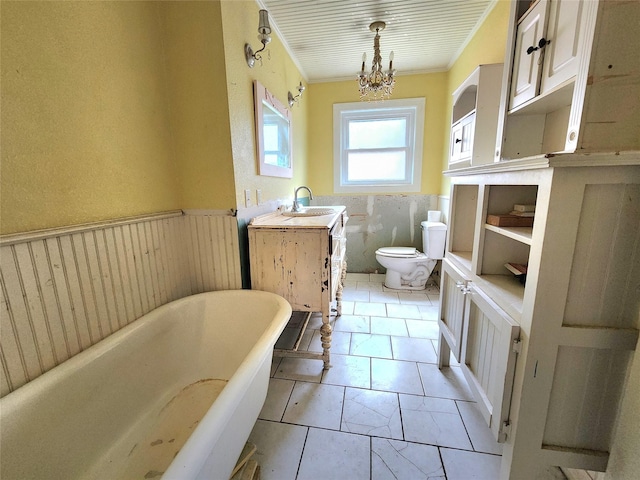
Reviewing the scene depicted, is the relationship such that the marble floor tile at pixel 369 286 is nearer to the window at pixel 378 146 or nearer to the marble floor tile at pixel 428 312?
the marble floor tile at pixel 428 312

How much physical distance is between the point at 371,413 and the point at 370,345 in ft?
1.99

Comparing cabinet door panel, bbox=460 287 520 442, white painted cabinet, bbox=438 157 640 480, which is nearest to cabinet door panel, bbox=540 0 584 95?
white painted cabinet, bbox=438 157 640 480

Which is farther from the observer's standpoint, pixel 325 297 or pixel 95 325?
pixel 325 297

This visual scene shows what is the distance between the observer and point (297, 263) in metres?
1.66

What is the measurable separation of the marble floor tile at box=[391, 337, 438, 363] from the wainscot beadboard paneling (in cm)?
124

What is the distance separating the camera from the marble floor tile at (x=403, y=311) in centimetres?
244

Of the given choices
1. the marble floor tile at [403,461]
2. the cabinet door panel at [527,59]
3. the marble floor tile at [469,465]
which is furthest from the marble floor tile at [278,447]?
the cabinet door panel at [527,59]

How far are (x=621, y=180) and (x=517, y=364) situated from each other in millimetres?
656

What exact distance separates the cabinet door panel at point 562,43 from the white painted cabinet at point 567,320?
38 cm

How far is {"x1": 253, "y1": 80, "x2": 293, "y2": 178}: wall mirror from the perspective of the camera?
189 cm

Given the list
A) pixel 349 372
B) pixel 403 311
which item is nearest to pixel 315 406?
pixel 349 372

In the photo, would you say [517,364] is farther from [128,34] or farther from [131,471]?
[128,34]

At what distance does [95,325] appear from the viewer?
3.80 ft

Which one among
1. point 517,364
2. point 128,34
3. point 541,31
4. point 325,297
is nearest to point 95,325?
point 325,297
